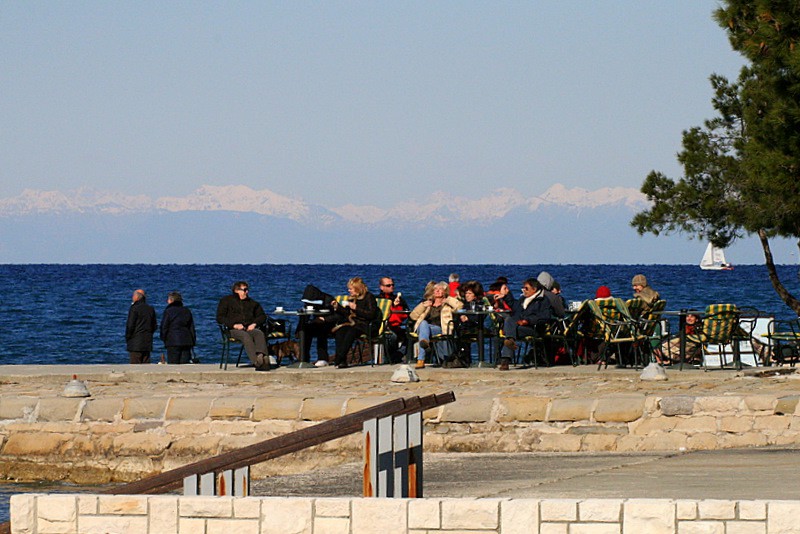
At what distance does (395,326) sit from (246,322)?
2243 millimetres

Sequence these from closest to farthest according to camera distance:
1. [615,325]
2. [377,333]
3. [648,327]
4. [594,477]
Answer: [594,477]
[615,325]
[648,327]
[377,333]

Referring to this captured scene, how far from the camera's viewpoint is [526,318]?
651 inches

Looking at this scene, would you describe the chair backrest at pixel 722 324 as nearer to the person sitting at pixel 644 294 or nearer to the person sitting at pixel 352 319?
the person sitting at pixel 644 294

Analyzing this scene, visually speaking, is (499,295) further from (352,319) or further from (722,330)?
(722,330)

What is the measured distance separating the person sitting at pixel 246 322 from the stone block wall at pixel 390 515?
9365 millimetres

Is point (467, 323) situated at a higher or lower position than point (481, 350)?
higher

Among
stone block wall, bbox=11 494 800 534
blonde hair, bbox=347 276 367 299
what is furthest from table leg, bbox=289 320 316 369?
stone block wall, bbox=11 494 800 534

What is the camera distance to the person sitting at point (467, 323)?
55.4ft

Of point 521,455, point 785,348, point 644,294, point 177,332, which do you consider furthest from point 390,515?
point 177,332

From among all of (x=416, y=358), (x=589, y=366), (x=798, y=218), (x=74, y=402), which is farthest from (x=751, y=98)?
(x=74, y=402)

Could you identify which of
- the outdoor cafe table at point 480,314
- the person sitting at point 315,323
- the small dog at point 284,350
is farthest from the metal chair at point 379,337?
the outdoor cafe table at point 480,314

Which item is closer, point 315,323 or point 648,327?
point 648,327

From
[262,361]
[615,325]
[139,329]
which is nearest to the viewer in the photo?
[615,325]

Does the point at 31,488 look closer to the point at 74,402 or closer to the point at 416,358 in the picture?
the point at 74,402
